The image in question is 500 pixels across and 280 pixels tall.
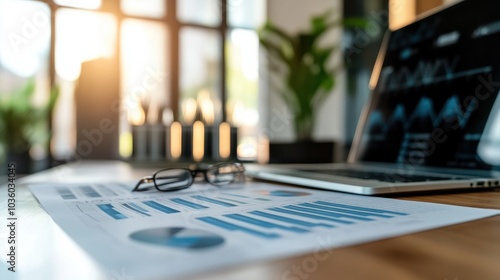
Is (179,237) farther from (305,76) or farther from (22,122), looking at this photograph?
(22,122)

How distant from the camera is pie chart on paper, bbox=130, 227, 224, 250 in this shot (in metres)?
0.20

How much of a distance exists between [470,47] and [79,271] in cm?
66

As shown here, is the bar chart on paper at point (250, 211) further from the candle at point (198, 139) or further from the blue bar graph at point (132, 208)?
the candle at point (198, 139)

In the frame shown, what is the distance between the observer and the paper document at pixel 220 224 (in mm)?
181

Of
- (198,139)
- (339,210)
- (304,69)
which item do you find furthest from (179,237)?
(304,69)

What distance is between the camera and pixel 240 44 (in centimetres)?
262

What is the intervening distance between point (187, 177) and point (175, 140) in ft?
2.75

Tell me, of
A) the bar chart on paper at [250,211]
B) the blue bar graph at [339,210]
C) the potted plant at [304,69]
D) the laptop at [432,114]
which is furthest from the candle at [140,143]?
the blue bar graph at [339,210]

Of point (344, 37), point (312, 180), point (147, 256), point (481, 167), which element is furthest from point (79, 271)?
point (344, 37)

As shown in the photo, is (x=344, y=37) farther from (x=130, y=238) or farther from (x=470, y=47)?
(x=130, y=238)

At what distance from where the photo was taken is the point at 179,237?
8.6 inches

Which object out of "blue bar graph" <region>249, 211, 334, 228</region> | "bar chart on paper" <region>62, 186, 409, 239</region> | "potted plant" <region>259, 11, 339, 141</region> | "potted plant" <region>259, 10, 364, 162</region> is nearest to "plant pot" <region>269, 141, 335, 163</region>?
"potted plant" <region>259, 10, 364, 162</region>

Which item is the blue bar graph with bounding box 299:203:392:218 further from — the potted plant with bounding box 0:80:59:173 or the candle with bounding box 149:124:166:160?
the potted plant with bounding box 0:80:59:173

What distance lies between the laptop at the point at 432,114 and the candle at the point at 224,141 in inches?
38.7
